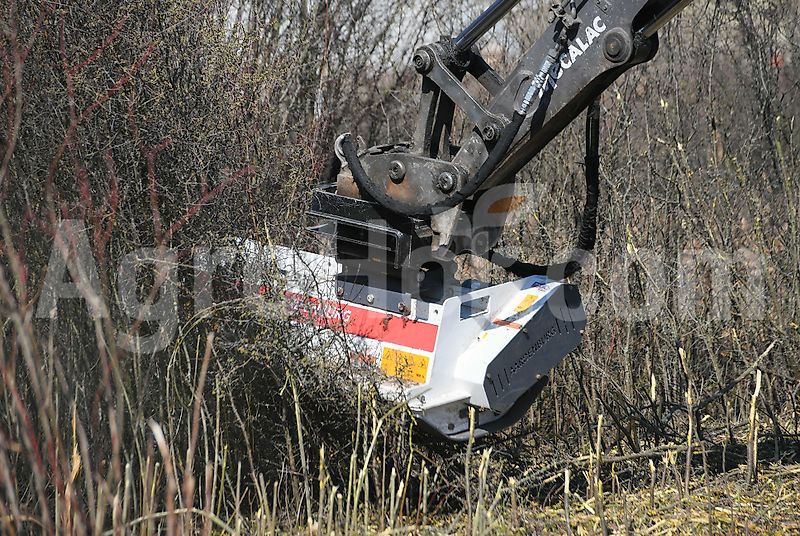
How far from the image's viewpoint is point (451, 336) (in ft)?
12.0

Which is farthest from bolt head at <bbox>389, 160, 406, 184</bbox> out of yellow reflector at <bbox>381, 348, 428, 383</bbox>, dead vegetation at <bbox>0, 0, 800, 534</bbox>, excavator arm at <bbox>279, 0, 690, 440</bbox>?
yellow reflector at <bbox>381, 348, 428, 383</bbox>

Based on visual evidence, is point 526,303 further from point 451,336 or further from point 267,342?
point 267,342

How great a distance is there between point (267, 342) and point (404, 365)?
0.51 meters

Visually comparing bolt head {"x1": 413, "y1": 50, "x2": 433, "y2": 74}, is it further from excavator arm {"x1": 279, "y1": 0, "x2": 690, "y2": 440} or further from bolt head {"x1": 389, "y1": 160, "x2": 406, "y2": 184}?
bolt head {"x1": 389, "y1": 160, "x2": 406, "y2": 184}

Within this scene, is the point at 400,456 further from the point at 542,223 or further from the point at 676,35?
the point at 676,35

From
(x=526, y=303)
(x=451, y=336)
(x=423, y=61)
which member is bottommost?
(x=451, y=336)

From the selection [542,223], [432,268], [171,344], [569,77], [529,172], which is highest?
[529,172]

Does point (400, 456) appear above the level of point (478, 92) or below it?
below

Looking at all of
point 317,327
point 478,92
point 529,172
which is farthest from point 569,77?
point 478,92

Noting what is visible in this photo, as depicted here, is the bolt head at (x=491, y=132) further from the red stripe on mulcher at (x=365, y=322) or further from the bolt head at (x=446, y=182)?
the red stripe on mulcher at (x=365, y=322)

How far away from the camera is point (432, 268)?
3916mm

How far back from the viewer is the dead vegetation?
307cm

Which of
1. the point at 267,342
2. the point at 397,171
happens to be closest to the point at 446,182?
the point at 397,171

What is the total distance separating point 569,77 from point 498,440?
162cm
